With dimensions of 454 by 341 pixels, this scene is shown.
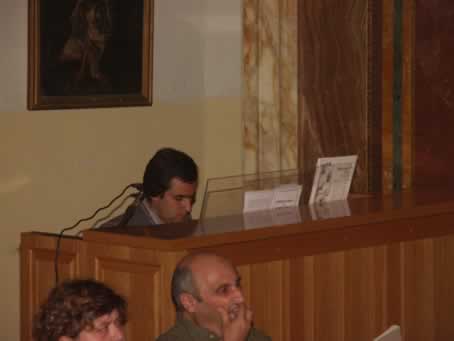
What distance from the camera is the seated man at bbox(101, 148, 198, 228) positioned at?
6.95 metres

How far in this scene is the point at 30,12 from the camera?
824 cm

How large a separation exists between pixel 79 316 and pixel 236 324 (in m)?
1.24

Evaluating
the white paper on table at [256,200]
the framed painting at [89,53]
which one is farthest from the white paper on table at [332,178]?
the framed painting at [89,53]

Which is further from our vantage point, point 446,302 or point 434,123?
point 434,123

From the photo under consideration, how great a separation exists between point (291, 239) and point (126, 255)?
3.31ft

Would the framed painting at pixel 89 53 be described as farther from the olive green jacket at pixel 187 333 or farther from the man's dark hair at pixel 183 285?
the olive green jacket at pixel 187 333

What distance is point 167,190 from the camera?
7000 millimetres

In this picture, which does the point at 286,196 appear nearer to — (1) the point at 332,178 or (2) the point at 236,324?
(1) the point at 332,178

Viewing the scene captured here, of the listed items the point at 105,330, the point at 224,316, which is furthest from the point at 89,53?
the point at 105,330

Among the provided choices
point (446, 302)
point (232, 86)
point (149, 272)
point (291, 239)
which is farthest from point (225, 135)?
point (149, 272)

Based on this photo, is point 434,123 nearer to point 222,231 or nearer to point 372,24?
point 372,24

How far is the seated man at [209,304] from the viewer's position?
16.6 feet

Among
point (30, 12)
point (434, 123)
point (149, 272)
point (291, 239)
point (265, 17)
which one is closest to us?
point (149, 272)

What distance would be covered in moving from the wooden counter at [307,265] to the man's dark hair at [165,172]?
501 millimetres
